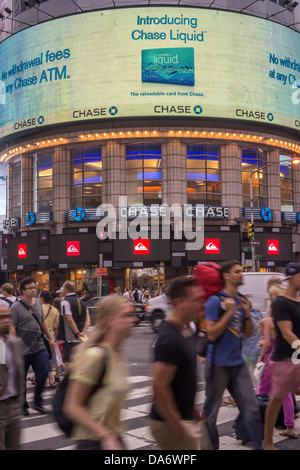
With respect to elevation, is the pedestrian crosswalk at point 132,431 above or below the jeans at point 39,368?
below

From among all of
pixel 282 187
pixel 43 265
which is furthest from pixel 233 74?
pixel 43 265

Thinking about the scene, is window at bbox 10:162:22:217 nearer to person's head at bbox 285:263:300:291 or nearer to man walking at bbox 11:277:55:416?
man walking at bbox 11:277:55:416

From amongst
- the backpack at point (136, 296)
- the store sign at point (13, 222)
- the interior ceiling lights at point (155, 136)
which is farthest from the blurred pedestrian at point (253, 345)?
the store sign at point (13, 222)

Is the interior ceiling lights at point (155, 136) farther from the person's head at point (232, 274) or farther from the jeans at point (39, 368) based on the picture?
the person's head at point (232, 274)

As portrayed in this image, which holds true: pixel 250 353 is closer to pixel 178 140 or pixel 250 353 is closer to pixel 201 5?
pixel 178 140

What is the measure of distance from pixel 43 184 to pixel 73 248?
260 inches

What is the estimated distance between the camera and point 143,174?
40.7 m

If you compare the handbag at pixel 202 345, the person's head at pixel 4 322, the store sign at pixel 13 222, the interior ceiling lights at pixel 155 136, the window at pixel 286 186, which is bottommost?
the handbag at pixel 202 345

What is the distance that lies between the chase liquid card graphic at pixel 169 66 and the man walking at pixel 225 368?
1461 inches

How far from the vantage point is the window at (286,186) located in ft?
147

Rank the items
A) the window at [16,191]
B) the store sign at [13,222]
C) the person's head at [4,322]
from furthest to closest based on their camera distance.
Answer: the window at [16,191] → the store sign at [13,222] → the person's head at [4,322]

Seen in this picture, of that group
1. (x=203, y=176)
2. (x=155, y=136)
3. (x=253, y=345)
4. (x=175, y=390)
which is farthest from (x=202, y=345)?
(x=155, y=136)

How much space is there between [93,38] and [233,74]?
11332mm

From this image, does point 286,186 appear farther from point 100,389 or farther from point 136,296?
point 100,389
